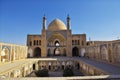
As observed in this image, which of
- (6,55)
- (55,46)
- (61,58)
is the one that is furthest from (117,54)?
(55,46)

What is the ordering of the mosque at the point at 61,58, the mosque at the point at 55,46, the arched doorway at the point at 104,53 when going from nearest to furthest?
1. the mosque at the point at 61,58
2. the arched doorway at the point at 104,53
3. the mosque at the point at 55,46

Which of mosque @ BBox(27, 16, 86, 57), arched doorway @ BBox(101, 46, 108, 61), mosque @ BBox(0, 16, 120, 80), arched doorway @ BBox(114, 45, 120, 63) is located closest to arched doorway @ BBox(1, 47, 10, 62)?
mosque @ BBox(0, 16, 120, 80)

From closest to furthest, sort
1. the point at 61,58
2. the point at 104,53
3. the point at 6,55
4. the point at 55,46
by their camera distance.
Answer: the point at 6,55 → the point at 104,53 → the point at 61,58 → the point at 55,46

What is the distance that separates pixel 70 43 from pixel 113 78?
20.8m

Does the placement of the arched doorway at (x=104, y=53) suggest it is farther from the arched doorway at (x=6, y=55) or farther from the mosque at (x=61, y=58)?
the arched doorway at (x=6, y=55)

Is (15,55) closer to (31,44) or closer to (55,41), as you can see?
(31,44)

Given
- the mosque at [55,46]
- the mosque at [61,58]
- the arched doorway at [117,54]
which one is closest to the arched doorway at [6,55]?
the mosque at [61,58]

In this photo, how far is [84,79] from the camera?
5.42 meters

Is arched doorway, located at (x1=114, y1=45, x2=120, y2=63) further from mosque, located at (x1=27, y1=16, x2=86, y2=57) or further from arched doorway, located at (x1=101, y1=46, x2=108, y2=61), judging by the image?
mosque, located at (x1=27, y1=16, x2=86, y2=57)

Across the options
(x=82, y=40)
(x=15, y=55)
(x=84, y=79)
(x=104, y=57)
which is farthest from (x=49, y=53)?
(x=84, y=79)

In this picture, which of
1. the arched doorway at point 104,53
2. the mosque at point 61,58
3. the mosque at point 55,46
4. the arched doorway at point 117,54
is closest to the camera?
the mosque at point 61,58

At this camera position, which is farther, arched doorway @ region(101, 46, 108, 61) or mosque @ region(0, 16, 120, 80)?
arched doorway @ region(101, 46, 108, 61)

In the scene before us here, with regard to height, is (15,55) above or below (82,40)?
below

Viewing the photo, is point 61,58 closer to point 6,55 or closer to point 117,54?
point 6,55
